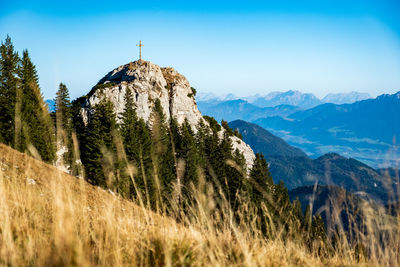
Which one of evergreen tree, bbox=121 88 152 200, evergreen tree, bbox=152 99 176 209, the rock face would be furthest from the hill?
the rock face

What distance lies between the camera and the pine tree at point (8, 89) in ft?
110

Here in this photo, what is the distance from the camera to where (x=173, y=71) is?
7244 cm

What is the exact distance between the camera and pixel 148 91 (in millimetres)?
56906

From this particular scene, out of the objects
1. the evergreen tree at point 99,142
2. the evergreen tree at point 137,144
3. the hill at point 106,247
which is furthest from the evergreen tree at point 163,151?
the hill at point 106,247

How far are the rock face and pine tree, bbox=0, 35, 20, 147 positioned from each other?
1234 cm

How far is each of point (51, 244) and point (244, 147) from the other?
68913 millimetres

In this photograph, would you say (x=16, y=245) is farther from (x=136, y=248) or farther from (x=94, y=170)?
(x=94, y=170)

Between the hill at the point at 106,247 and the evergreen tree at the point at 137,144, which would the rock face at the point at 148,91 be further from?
the hill at the point at 106,247

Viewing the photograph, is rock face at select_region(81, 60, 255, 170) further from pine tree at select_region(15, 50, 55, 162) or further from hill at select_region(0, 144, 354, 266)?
hill at select_region(0, 144, 354, 266)

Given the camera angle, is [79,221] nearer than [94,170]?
Yes

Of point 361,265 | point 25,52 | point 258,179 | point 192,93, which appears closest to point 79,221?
point 361,265

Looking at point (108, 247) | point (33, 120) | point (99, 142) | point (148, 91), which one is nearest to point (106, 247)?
point (108, 247)

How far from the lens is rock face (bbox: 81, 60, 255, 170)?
5166cm

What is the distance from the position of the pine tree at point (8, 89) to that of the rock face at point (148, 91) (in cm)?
1234
